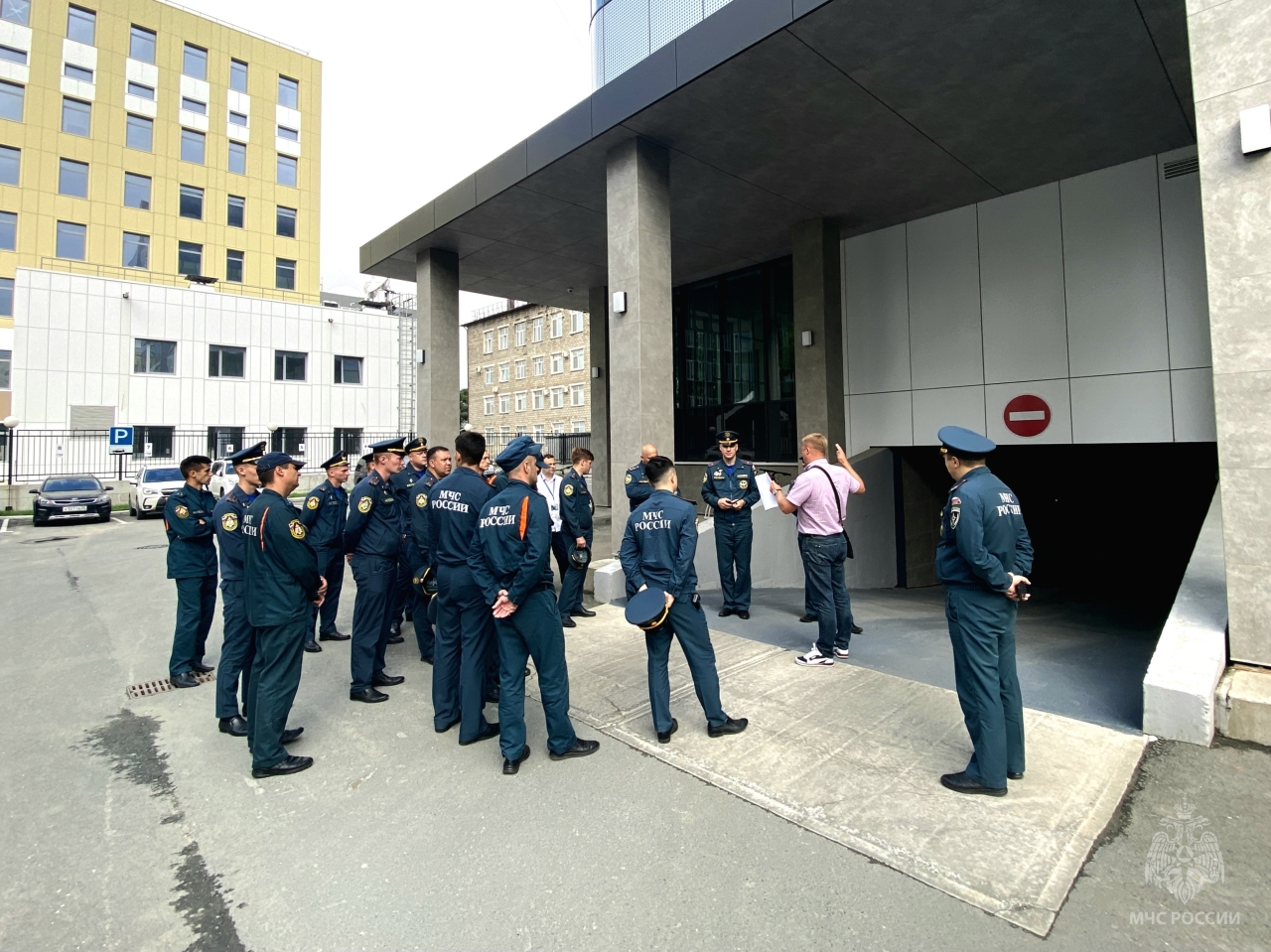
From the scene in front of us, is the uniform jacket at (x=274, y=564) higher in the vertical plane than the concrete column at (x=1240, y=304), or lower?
lower

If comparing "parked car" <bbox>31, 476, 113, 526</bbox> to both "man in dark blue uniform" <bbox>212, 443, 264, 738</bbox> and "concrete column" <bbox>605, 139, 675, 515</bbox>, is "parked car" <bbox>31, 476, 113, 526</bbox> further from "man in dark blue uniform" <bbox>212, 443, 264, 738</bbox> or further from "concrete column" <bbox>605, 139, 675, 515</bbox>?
"man in dark blue uniform" <bbox>212, 443, 264, 738</bbox>

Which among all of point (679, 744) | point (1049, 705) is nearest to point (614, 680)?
point (679, 744)

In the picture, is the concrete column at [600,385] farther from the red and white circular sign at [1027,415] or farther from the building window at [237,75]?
the building window at [237,75]

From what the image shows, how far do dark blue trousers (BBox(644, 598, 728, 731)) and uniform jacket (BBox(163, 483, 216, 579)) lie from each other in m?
4.04

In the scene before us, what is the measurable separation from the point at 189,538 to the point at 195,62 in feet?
127

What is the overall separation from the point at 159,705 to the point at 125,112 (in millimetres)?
37711

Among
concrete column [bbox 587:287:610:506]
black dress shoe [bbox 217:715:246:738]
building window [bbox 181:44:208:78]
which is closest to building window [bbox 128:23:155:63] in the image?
building window [bbox 181:44:208:78]

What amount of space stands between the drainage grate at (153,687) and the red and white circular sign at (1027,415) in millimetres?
10912

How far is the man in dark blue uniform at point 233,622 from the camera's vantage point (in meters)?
4.65

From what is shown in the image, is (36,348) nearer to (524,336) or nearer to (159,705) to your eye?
(159,705)

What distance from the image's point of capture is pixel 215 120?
108 ft

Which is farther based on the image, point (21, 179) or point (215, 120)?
point (215, 120)

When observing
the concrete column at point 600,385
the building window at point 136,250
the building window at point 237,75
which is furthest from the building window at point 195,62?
the concrete column at point 600,385

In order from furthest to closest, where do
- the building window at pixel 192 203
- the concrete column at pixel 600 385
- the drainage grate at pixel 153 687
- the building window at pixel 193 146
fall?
the building window at pixel 193 146, the building window at pixel 192 203, the concrete column at pixel 600 385, the drainage grate at pixel 153 687
